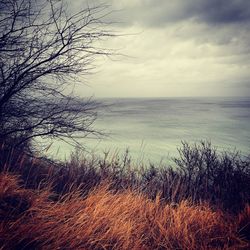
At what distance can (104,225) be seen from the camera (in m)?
3.87

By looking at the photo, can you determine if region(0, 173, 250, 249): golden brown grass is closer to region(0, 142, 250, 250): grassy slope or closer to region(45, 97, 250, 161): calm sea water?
region(0, 142, 250, 250): grassy slope

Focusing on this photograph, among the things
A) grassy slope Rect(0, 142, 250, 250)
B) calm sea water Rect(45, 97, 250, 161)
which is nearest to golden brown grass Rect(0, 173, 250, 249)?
grassy slope Rect(0, 142, 250, 250)

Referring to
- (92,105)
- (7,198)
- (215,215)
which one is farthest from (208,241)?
(92,105)

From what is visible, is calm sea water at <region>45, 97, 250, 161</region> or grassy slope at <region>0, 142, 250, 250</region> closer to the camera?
grassy slope at <region>0, 142, 250, 250</region>

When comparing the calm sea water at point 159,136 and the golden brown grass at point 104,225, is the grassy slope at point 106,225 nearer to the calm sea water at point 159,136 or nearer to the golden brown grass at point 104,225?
the golden brown grass at point 104,225

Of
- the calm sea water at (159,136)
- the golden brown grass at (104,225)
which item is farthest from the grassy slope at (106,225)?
the calm sea water at (159,136)

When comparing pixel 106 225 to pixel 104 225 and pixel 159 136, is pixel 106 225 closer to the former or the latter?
pixel 104 225

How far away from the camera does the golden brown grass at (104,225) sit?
3.16m

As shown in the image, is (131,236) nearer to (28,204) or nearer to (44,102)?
(28,204)

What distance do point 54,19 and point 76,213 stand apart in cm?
392

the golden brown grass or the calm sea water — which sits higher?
the golden brown grass

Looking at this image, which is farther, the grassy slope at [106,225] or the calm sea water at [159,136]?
the calm sea water at [159,136]

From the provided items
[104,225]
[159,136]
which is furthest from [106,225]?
[159,136]

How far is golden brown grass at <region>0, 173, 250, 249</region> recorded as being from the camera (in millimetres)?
3160
